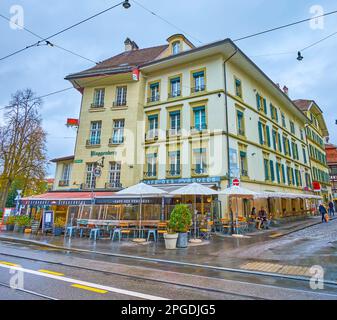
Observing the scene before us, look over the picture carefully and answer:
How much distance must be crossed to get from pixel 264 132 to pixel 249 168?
18.9 ft

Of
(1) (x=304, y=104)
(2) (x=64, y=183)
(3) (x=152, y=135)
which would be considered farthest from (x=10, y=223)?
(1) (x=304, y=104)

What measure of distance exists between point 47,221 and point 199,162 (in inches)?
445

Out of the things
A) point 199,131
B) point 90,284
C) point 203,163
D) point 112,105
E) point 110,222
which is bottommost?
point 90,284

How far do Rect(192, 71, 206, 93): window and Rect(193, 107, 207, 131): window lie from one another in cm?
170

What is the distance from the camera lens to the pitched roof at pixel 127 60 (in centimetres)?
2144

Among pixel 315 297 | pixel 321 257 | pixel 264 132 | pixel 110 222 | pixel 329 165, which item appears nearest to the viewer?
pixel 315 297

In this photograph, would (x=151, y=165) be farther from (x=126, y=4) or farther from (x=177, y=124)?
(x=126, y=4)

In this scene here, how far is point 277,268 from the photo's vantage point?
6.67 m

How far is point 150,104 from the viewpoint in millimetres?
21031

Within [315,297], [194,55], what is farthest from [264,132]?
[315,297]

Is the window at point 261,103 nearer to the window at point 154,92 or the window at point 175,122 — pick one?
the window at point 175,122

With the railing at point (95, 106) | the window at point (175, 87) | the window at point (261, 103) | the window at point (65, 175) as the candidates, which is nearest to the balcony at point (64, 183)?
the window at point (65, 175)

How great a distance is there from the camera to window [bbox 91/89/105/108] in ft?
72.1
